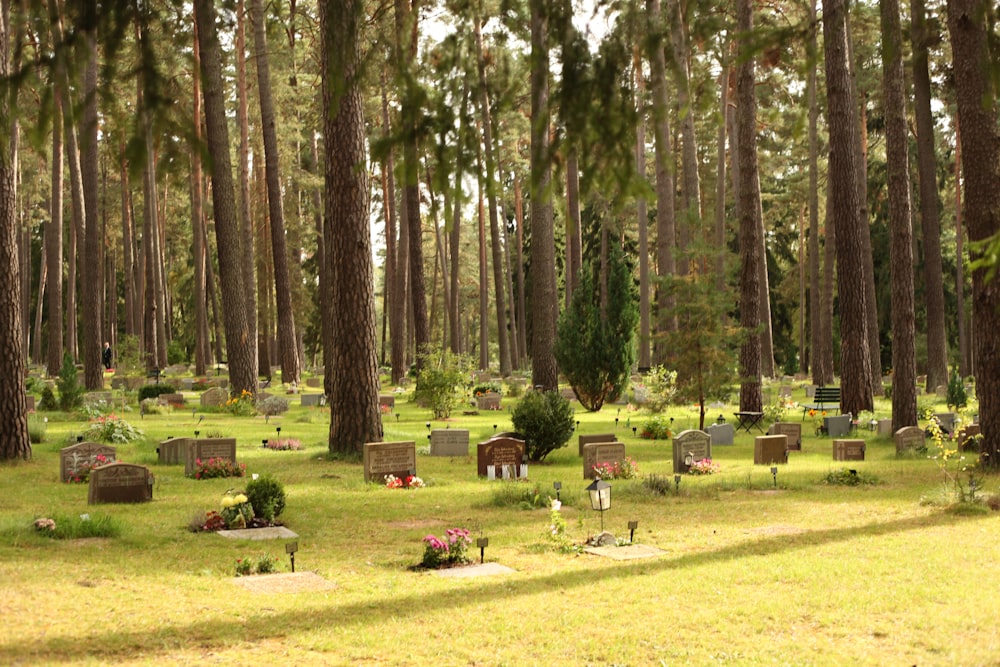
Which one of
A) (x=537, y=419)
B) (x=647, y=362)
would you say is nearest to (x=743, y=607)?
(x=537, y=419)

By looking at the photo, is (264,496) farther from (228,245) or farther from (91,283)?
(91,283)

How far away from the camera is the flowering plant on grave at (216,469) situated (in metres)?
16.4

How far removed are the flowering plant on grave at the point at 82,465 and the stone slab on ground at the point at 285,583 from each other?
705cm

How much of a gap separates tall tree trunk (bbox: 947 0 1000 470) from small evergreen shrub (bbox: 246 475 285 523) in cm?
1164

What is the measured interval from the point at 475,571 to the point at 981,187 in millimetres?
11667

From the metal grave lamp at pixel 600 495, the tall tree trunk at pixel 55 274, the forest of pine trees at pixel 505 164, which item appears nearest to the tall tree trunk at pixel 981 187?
the forest of pine trees at pixel 505 164

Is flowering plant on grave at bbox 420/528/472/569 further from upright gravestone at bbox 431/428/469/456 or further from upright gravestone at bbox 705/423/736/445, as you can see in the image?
upright gravestone at bbox 705/423/736/445

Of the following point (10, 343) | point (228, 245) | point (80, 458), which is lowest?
point (80, 458)

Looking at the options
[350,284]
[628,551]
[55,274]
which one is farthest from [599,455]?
[55,274]

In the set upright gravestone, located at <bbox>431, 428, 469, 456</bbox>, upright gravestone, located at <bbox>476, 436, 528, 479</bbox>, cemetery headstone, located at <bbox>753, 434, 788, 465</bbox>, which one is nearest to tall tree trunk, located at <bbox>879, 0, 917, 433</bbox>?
cemetery headstone, located at <bbox>753, 434, 788, 465</bbox>

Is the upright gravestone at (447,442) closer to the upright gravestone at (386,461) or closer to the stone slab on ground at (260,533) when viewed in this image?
the upright gravestone at (386,461)

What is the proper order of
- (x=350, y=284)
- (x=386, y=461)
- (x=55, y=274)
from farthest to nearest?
(x=55, y=274)
(x=350, y=284)
(x=386, y=461)

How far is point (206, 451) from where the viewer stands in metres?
16.7

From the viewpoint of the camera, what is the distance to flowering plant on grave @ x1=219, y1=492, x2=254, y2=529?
40.0ft
